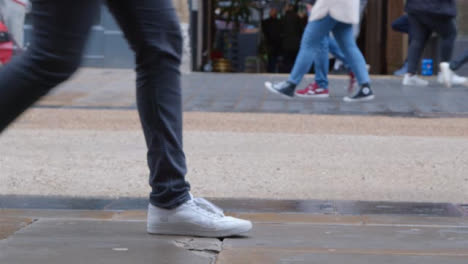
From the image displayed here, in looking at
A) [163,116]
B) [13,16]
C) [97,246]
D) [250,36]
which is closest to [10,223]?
[97,246]

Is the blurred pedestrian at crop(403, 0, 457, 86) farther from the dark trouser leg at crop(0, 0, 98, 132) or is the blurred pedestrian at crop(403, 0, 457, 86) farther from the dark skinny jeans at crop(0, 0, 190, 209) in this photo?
the dark trouser leg at crop(0, 0, 98, 132)

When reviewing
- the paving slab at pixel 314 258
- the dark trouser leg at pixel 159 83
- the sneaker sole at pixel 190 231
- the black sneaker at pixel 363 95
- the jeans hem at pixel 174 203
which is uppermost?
the dark trouser leg at pixel 159 83

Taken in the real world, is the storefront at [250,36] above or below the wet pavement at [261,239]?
below

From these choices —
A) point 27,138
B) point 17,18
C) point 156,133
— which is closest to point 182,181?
point 156,133

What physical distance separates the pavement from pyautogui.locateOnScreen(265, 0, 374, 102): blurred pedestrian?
41 centimetres

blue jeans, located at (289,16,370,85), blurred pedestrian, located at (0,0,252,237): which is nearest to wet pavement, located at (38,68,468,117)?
blue jeans, located at (289,16,370,85)

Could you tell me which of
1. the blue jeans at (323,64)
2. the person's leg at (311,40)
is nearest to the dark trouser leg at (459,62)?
the blue jeans at (323,64)

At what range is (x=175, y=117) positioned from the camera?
10.8 ft

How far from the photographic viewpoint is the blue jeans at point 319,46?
9.13 m

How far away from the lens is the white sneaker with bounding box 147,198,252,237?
3365mm

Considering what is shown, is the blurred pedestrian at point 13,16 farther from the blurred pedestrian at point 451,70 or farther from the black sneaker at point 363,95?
the blurred pedestrian at point 451,70

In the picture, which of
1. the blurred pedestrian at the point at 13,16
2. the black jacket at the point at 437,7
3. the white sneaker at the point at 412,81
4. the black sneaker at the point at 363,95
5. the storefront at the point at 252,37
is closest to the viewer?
the black sneaker at the point at 363,95

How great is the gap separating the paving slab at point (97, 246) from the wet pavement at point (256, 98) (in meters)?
4.78

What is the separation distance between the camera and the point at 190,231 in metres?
3.40
